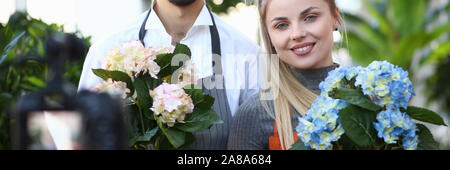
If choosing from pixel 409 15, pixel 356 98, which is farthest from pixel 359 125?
pixel 409 15

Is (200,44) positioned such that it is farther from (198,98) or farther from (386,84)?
(386,84)

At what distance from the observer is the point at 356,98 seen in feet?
5.12

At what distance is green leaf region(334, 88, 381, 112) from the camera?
1.54 metres

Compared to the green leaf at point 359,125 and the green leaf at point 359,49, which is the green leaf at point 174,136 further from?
the green leaf at point 359,49

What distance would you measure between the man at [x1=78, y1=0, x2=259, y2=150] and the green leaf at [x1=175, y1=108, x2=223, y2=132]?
531 mm

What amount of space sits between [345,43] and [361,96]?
2.96 ft

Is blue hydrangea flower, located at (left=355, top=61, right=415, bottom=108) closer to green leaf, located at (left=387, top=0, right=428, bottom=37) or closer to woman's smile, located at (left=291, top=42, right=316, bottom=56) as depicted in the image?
woman's smile, located at (left=291, top=42, right=316, bottom=56)

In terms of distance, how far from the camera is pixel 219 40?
2.65 metres

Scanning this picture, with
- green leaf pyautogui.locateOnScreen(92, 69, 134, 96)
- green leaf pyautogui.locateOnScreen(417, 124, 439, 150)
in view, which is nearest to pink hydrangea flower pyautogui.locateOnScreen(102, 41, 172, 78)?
green leaf pyautogui.locateOnScreen(92, 69, 134, 96)

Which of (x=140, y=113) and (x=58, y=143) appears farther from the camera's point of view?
(x=140, y=113)

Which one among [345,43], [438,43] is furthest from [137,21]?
[438,43]
